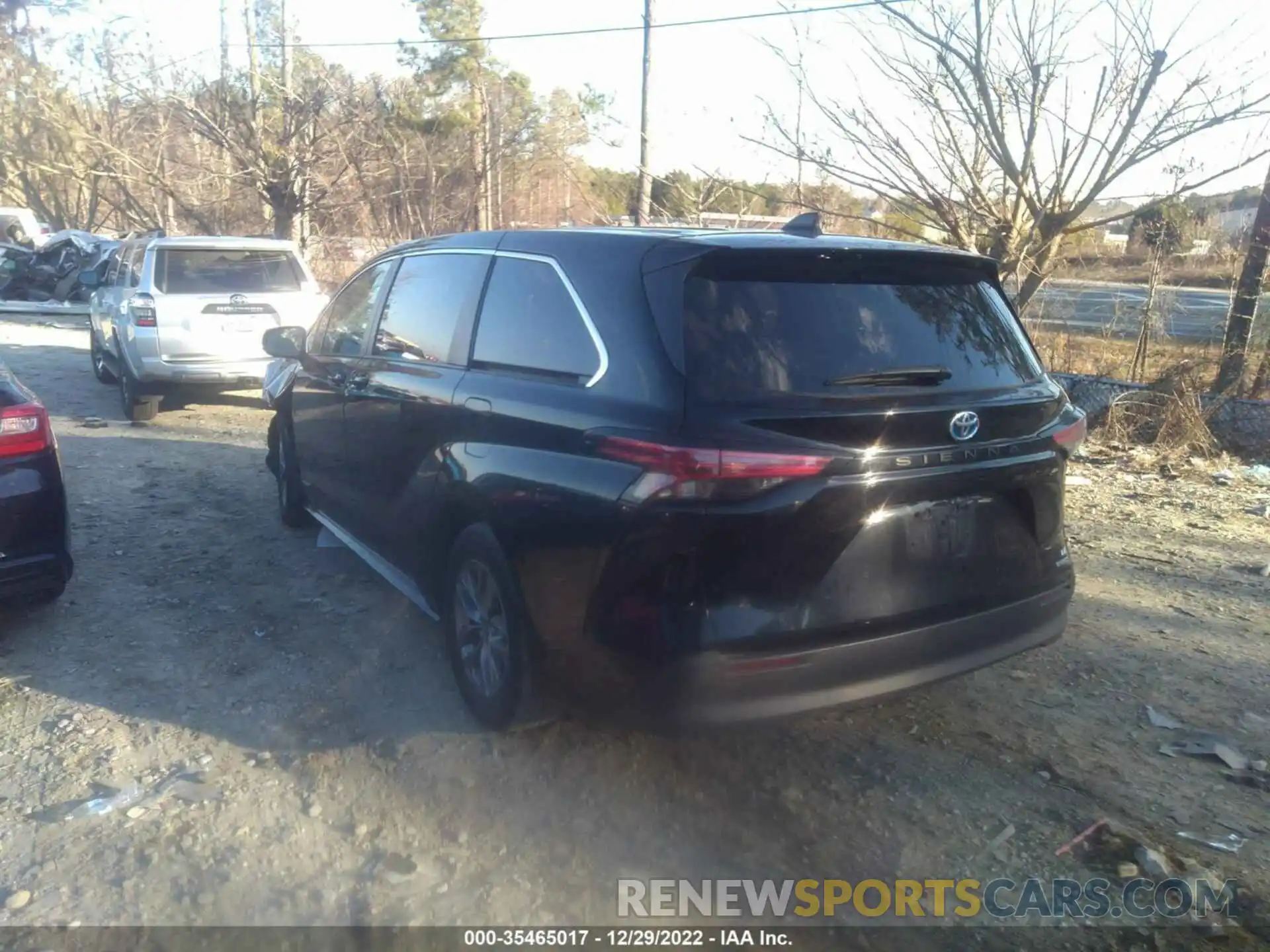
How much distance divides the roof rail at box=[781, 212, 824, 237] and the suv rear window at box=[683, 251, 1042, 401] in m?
0.43

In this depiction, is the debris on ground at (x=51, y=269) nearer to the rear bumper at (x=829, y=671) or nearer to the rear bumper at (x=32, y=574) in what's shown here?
the rear bumper at (x=32, y=574)

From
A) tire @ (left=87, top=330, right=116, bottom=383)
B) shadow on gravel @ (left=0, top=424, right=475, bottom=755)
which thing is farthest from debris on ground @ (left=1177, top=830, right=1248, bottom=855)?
tire @ (left=87, top=330, right=116, bottom=383)

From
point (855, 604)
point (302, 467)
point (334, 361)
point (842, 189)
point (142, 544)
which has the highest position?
point (842, 189)

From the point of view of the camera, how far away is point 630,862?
3082 mm

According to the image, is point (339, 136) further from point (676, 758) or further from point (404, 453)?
point (676, 758)

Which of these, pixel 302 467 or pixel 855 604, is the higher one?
pixel 855 604

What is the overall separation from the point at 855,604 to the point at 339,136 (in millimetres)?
18829

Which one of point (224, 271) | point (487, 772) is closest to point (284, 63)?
point (224, 271)

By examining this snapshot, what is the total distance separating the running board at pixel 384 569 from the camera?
4.21 m

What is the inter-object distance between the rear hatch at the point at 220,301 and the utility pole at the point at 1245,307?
332 inches

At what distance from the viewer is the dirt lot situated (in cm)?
298

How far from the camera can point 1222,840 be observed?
10.6 ft

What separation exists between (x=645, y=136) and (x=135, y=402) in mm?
6570

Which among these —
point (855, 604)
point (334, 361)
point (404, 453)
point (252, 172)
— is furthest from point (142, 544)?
point (252, 172)
